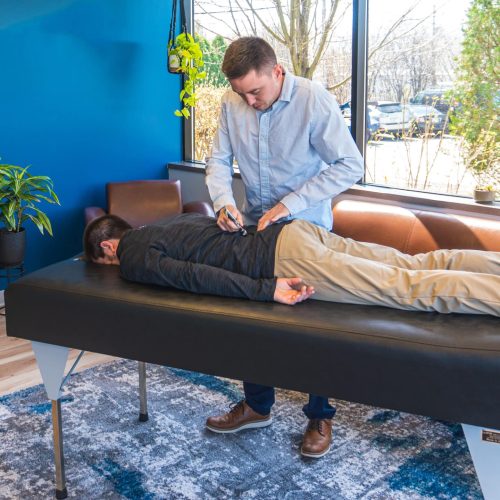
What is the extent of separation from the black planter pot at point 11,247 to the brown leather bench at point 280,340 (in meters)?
1.51

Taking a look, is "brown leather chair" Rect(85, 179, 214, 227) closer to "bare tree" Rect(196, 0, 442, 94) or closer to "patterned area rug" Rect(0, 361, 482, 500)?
"bare tree" Rect(196, 0, 442, 94)

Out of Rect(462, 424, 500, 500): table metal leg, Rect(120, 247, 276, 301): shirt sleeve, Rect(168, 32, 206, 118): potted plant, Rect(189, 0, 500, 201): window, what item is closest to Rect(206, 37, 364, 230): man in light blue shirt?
Rect(120, 247, 276, 301): shirt sleeve

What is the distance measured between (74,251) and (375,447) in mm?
2633

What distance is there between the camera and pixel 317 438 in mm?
2518

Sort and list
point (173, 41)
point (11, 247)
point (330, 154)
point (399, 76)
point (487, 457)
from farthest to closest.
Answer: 1. point (173, 41)
2. point (399, 76)
3. point (11, 247)
4. point (330, 154)
5. point (487, 457)

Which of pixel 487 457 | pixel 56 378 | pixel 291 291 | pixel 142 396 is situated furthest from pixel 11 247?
pixel 487 457

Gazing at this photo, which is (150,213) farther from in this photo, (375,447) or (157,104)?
(375,447)

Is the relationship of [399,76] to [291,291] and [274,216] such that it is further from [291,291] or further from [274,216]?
[291,291]

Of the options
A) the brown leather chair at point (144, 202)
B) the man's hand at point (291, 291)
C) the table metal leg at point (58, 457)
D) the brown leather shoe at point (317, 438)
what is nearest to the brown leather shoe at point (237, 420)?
the brown leather shoe at point (317, 438)

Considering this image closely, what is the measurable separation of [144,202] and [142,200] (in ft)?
0.06

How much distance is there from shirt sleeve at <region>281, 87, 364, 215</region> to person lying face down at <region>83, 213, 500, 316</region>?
0.17 meters

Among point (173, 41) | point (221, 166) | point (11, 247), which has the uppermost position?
point (173, 41)

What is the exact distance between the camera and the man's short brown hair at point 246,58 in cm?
225

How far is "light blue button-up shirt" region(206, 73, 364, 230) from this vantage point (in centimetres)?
246
